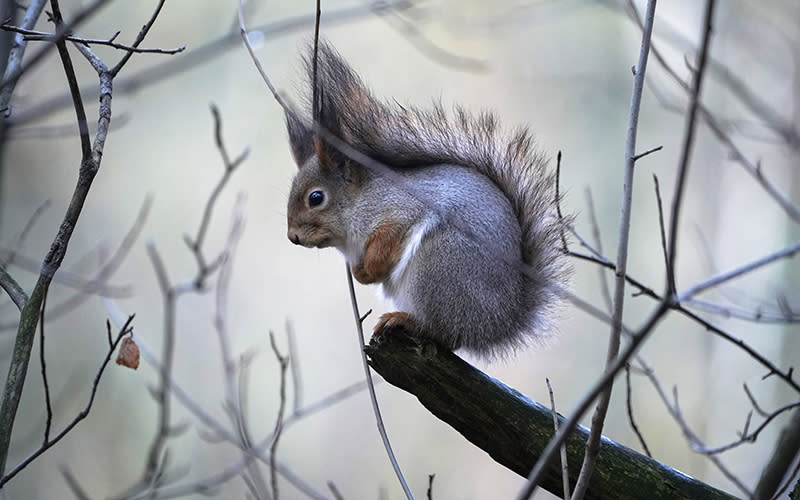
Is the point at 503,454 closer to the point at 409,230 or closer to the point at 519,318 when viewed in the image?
the point at 519,318

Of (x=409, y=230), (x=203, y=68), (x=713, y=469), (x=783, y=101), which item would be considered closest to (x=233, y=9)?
(x=203, y=68)

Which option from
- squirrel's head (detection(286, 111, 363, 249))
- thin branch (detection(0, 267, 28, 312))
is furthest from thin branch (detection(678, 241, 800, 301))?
squirrel's head (detection(286, 111, 363, 249))

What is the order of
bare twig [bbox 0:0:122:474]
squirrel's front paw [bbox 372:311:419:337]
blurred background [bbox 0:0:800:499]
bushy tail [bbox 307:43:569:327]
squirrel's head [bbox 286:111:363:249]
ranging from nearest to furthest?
bare twig [bbox 0:0:122:474], squirrel's front paw [bbox 372:311:419:337], bushy tail [bbox 307:43:569:327], squirrel's head [bbox 286:111:363:249], blurred background [bbox 0:0:800:499]

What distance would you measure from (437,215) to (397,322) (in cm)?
29

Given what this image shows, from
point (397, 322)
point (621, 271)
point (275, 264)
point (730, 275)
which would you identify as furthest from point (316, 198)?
point (275, 264)

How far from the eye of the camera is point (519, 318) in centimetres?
208

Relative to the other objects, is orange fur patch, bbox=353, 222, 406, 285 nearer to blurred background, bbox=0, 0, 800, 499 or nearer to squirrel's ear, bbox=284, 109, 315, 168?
squirrel's ear, bbox=284, 109, 315, 168

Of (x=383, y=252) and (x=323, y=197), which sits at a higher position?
(x=323, y=197)

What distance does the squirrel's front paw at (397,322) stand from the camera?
1.93 meters

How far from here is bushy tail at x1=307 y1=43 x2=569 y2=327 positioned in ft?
6.82

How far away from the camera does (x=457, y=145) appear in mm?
2209

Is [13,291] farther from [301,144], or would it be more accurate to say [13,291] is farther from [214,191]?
[301,144]

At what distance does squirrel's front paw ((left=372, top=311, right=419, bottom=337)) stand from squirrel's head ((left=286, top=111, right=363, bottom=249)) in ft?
1.18

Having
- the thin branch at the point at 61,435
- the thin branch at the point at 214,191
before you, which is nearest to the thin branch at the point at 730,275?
the thin branch at the point at 61,435
